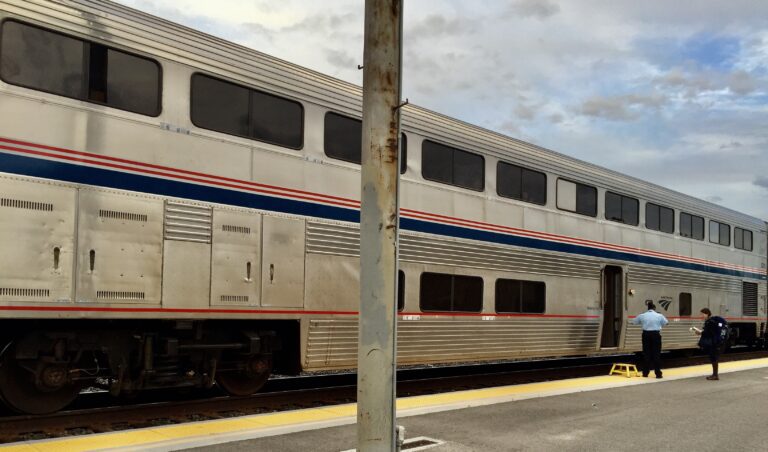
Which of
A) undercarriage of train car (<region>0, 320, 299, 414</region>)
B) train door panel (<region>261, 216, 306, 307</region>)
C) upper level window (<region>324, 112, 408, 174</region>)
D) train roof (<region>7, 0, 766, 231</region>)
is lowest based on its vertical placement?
undercarriage of train car (<region>0, 320, 299, 414</region>)

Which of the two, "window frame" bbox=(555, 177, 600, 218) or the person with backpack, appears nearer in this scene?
the person with backpack

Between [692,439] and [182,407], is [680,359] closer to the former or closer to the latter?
[692,439]

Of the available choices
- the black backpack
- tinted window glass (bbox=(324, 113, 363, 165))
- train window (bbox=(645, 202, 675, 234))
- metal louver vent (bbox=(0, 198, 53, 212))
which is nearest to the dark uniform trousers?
the black backpack

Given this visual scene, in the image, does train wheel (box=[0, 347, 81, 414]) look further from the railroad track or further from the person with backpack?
the person with backpack

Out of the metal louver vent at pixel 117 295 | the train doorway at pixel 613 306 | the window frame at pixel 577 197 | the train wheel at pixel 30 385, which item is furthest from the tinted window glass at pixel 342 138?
the train doorway at pixel 613 306

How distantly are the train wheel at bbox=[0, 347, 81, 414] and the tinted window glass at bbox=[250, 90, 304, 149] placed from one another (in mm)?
3631

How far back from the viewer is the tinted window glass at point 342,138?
9859mm

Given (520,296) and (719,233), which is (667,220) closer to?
(719,233)

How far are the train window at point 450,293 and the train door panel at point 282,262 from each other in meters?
→ 2.43

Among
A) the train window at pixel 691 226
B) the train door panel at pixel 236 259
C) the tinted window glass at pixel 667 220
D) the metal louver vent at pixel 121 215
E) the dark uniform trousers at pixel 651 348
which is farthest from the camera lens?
the train window at pixel 691 226

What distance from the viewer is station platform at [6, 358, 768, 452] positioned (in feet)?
22.5

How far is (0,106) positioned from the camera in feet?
22.4

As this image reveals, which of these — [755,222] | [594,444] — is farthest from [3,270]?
[755,222]

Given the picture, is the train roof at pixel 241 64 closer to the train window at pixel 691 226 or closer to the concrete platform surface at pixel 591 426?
the concrete platform surface at pixel 591 426
